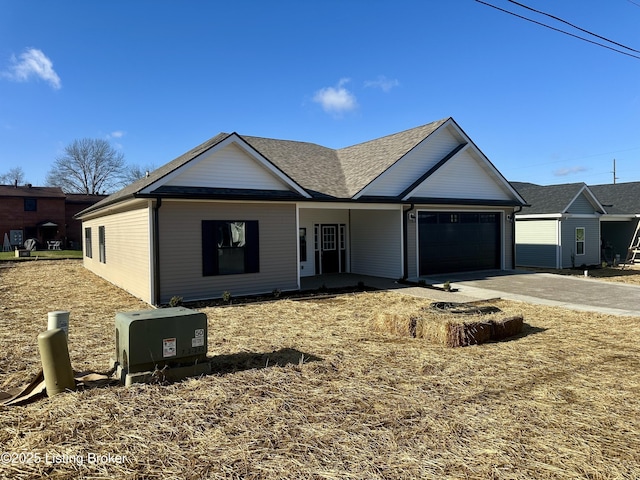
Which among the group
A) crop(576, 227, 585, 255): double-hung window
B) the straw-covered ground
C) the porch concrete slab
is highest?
crop(576, 227, 585, 255): double-hung window

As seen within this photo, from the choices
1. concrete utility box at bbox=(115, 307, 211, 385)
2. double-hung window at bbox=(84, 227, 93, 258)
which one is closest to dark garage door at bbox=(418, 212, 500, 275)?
concrete utility box at bbox=(115, 307, 211, 385)

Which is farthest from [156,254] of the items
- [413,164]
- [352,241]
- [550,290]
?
[550,290]

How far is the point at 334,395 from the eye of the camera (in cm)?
500

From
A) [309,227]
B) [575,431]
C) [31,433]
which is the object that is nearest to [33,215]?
[309,227]

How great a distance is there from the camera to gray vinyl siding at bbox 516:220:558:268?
21516 mm

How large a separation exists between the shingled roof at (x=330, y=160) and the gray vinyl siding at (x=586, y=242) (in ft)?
32.5

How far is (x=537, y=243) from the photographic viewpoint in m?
22.3

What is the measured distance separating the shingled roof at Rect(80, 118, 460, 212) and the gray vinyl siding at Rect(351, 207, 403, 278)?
5.91ft

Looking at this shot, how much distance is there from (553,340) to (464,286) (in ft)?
22.9

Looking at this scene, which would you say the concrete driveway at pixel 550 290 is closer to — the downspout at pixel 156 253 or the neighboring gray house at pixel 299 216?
the neighboring gray house at pixel 299 216

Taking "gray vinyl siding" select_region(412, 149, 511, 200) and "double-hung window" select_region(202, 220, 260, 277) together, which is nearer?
"double-hung window" select_region(202, 220, 260, 277)

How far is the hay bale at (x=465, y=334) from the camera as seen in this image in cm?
723

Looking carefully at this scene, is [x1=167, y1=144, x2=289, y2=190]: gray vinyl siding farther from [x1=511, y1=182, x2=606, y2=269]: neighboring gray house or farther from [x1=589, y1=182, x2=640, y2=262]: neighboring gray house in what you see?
[x1=589, y1=182, x2=640, y2=262]: neighboring gray house

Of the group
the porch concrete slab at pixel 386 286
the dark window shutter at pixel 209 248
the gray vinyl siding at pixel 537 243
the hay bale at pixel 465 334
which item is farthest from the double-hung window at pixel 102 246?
the gray vinyl siding at pixel 537 243
